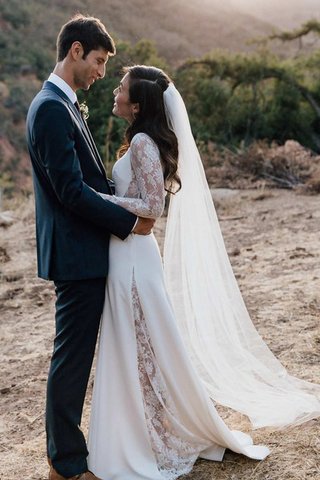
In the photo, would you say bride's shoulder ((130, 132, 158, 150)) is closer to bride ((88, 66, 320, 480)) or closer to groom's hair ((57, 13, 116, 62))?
bride ((88, 66, 320, 480))

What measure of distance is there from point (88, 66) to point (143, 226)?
682mm

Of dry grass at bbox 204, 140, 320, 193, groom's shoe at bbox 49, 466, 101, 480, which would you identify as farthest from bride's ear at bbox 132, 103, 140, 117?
dry grass at bbox 204, 140, 320, 193

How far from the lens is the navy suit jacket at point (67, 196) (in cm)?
268

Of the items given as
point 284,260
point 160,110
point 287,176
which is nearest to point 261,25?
point 287,176

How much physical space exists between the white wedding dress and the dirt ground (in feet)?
0.78

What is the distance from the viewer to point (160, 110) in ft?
9.95

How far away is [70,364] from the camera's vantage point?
2865 mm

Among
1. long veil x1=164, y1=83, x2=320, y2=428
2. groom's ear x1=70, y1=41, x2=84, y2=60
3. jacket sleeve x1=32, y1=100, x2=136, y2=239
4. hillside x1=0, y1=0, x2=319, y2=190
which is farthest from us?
hillside x1=0, y1=0, x2=319, y2=190

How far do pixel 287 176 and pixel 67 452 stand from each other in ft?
29.5

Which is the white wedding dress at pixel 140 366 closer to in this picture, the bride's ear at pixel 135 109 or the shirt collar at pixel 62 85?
the bride's ear at pixel 135 109

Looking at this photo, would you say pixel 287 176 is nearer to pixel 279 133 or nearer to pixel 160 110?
pixel 279 133

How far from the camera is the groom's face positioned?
9.30 feet

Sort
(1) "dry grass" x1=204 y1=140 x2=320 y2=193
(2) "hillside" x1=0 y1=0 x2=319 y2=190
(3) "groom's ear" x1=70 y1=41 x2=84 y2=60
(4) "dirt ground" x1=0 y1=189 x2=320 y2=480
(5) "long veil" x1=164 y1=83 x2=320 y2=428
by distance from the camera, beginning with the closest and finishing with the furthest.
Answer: (3) "groom's ear" x1=70 y1=41 x2=84 y2=60 → (4) "dirt ground" x1=0 y1=189 x2=320 y2=480 → (5) "long veil" x1=164 y1=83 x2=320 y2=428 → (1) "dry grass" x1=204 y1=140 x2=320 y2=193 → (2) "hillside" x1=0 y1=0 x2=319 y2=190

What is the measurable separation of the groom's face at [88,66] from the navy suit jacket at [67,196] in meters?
0.11
